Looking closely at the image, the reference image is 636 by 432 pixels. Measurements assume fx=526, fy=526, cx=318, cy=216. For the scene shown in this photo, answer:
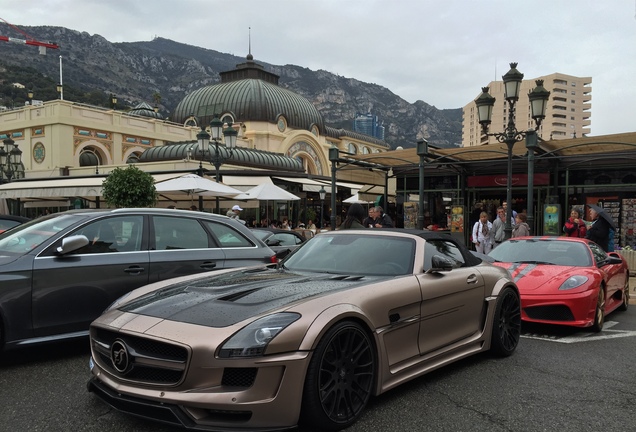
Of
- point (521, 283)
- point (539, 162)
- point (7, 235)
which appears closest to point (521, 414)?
point (521, 283)

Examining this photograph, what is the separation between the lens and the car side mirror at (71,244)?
4730 mm

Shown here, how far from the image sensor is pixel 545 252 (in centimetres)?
764

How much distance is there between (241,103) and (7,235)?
4464cm

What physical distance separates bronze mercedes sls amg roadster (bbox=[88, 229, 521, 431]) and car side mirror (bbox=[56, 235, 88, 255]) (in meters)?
0.98

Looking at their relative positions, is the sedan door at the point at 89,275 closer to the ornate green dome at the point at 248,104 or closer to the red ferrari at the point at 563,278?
the red ferrari at the point at 563,278

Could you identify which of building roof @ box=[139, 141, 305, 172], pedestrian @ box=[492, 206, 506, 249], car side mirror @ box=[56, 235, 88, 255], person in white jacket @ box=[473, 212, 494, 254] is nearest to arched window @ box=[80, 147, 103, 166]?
building roof @ box=[139, 141, 305, 172]

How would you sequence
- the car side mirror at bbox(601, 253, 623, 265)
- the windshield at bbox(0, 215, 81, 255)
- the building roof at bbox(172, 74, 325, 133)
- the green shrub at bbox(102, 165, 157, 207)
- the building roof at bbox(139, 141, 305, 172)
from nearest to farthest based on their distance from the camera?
the windshield at bbox(0, 215, 81, 255) < the car side mirror at bbox(601, 253, 623, 265) < the green shrub at bbox(102, 165, 157, 207) < the building roof at bbox(139, 141, 305, 172) < the building roof at bbox(172, 74, 325, 133)

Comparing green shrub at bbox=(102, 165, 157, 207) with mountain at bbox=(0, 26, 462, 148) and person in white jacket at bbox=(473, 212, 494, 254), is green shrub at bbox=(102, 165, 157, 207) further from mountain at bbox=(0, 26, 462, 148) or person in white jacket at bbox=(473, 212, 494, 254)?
mountain at bbox=(0, 26, 462, 148)

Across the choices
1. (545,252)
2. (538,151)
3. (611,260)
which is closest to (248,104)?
(538,151)

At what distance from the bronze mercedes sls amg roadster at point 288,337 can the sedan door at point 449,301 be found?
16mm

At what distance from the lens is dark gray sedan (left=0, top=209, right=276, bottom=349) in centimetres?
461

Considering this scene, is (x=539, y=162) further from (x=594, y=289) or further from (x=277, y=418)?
(x=277, y=418)

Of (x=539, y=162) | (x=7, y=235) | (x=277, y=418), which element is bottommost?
(x=277, y=418)

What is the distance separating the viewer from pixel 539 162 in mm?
15922
